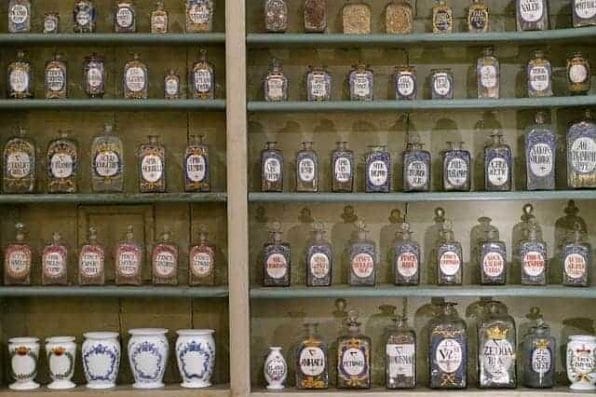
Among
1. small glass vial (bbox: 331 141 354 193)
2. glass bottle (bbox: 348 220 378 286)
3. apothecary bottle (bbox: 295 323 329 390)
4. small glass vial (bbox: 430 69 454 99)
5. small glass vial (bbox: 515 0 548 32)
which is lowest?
apothecary bottle (bbox: 295 323 329 390)

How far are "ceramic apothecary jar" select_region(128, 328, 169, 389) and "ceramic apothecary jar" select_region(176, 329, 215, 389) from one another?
0.20 ft

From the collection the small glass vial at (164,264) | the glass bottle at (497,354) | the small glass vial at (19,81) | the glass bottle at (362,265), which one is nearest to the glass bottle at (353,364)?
the glass bottle at (362,265)

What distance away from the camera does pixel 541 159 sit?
127 inches

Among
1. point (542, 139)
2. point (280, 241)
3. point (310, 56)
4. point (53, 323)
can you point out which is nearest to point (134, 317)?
point (53, 323)

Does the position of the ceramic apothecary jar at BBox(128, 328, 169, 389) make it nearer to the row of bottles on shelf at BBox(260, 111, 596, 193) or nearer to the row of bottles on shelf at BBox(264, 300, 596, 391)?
the row of bottles on shelf at BBox(264, 300, 596, 391)

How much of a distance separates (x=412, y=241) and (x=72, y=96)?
3.93 feet

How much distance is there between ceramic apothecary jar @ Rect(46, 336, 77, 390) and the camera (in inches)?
128

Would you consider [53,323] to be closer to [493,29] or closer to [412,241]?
[412,241]

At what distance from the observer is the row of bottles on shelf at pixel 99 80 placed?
3.29 m

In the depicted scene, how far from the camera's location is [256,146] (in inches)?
134

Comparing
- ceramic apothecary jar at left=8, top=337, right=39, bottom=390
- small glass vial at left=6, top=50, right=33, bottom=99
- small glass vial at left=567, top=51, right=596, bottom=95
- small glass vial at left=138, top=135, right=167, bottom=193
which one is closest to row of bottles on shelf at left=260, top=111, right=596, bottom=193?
small glass vial at left=567, top=51, right=596, bottom=95

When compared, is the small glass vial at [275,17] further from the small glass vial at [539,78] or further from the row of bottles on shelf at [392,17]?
the small glass vial at [539,78]

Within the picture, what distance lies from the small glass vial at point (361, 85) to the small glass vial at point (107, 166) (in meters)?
0.76

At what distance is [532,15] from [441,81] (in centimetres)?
34
